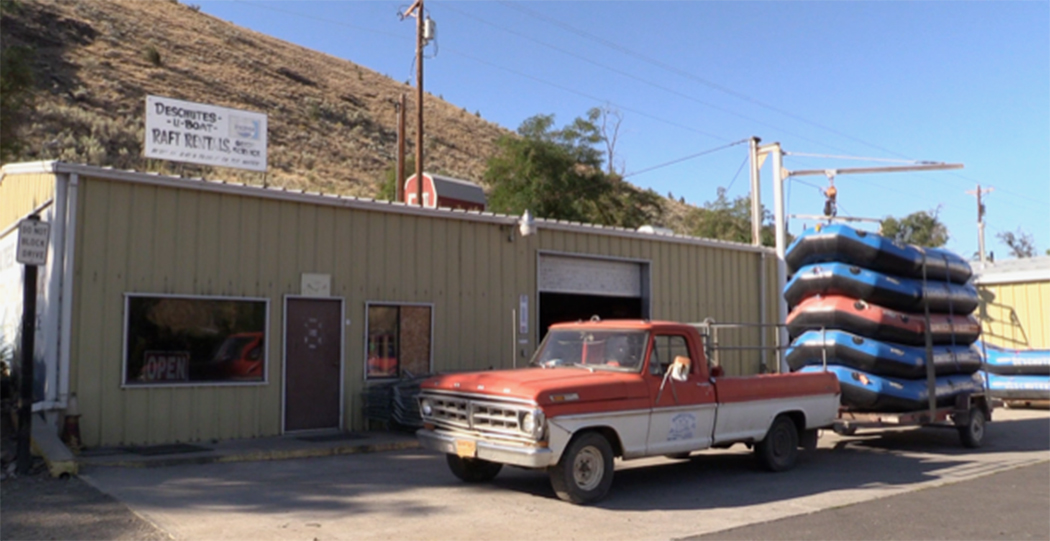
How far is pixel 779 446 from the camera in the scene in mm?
11570

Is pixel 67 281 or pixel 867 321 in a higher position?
pixel 67 281

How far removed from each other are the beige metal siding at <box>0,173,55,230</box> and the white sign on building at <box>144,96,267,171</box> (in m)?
1.91

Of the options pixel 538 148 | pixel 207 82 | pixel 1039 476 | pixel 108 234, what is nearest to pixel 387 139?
pixel 207 82

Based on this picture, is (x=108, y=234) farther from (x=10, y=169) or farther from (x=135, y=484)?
(x=135, y=484)

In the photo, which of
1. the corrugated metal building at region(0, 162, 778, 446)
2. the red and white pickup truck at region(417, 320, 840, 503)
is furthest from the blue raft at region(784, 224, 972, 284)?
the corrugated metal building at region(0, 162, 778, 446)

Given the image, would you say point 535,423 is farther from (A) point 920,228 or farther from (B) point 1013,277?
(A) point 920,228

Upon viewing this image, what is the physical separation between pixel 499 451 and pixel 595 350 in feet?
6.44

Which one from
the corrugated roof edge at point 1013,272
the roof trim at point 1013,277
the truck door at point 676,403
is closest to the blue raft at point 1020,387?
the corrugated roof edge at point 1013,272

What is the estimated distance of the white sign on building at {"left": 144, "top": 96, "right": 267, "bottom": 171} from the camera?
49.2ft

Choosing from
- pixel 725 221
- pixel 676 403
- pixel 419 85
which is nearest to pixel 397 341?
pixel 676 403

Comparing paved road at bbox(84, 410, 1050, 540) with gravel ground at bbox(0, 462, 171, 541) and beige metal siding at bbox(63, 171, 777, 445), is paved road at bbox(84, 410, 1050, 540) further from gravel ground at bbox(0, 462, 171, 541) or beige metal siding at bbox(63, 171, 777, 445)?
beige metal siding at bbox(63, 171, 777, 445)

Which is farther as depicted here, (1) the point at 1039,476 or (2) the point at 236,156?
(2) the point at 236,156

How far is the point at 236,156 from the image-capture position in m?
15.9

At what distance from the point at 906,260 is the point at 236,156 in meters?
11.5
